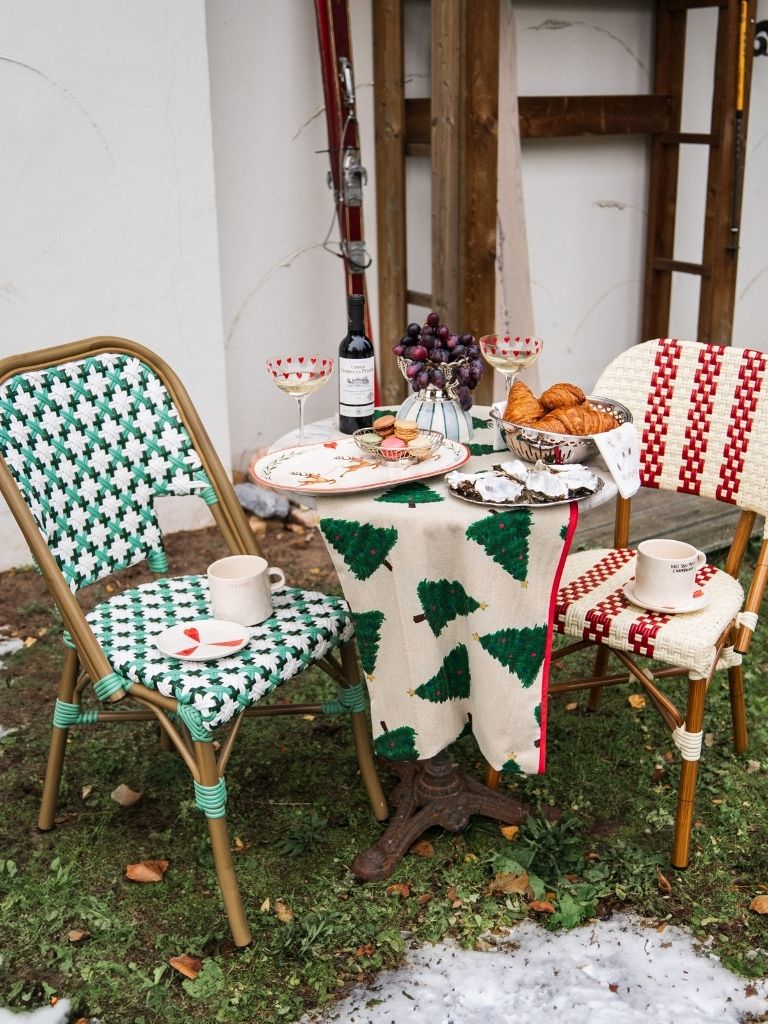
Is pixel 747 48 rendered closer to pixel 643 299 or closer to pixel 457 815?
pixel 643 299

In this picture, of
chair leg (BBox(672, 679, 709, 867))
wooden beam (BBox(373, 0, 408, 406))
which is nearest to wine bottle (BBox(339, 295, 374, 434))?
chair leg (BBox(672, 679, 709, 867))

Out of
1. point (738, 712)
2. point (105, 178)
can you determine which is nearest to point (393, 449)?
point (738, 712)

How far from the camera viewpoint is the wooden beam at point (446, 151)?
3848 mm

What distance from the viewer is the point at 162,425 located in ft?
8.05

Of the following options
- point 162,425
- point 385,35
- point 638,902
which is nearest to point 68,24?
point 385,35

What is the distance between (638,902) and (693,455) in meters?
0.99

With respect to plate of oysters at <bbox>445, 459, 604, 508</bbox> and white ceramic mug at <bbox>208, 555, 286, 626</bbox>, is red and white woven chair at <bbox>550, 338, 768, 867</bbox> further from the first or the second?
white ceramic mug at <bbox>208, 555, 286, 626</bbox>

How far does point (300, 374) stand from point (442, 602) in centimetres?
57

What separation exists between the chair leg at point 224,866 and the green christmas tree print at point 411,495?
0.55 metres

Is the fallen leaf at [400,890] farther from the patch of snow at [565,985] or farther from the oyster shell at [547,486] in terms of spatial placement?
the oyster shell at [547,486]

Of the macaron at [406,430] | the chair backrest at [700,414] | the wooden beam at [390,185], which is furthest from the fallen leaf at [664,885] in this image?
the wooden beam at [390,185]

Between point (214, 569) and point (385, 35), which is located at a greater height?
point (385, 35)

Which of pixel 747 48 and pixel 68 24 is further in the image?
pixel 747 48

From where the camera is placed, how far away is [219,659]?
2.09 m
